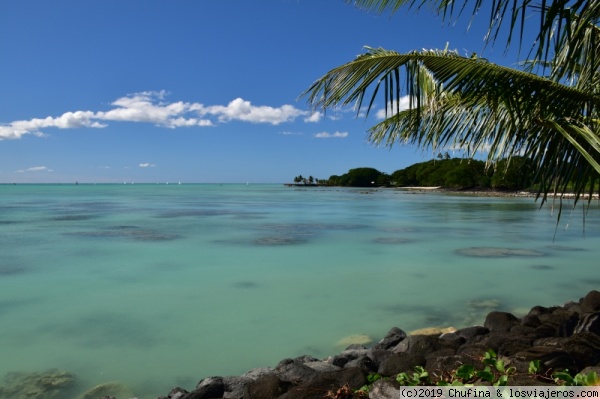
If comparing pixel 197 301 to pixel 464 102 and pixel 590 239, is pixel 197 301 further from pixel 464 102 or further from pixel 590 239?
pixel 590 239

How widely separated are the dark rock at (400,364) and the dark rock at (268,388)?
27.0 inches

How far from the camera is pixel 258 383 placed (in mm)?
3137

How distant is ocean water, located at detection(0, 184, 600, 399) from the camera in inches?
184

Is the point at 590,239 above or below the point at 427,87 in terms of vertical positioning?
below

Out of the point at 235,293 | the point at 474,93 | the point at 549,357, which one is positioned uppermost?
the point at 474,93

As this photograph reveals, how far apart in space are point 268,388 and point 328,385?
0.40 meters

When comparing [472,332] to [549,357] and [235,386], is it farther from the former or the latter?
[235,386]

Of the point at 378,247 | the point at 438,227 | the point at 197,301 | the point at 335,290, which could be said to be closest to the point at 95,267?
the point at 197,301

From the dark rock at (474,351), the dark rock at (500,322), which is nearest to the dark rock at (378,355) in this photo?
the dark rock at (474,351)

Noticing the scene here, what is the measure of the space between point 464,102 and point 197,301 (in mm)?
4263

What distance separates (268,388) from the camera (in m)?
3.07

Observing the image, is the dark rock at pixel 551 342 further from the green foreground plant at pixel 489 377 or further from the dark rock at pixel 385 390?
the dark rock at pixel 385 390

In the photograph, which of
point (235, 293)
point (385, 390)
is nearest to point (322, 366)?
point (385, 390)

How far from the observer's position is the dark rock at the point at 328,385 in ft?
9.27
